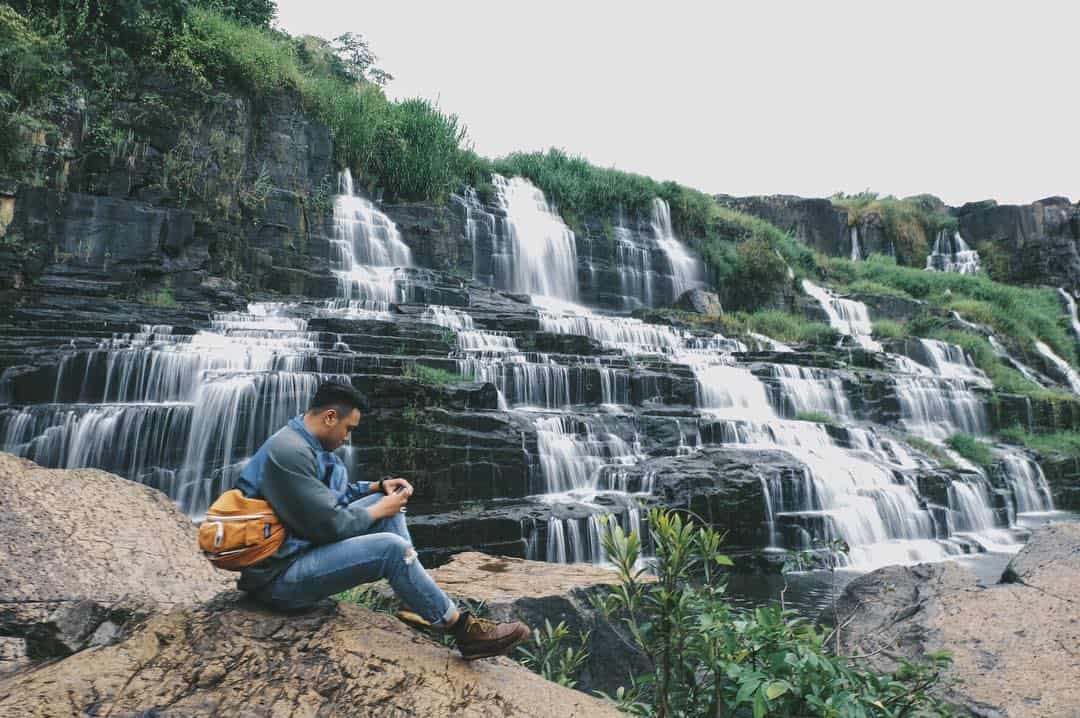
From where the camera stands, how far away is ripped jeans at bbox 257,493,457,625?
8.58 ft

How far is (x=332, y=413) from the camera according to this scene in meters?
2.80

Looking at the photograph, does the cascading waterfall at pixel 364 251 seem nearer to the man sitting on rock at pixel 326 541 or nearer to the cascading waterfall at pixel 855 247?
the man sitting on rock at pixel 326 541

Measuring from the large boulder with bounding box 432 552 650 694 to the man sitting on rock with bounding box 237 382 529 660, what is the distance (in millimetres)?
1403

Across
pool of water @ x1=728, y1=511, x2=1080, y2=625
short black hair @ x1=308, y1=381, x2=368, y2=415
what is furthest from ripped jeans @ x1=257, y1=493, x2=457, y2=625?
pool of water @ x1=728, y1=511, x2=1080, y2=625

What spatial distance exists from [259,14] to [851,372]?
788 inches

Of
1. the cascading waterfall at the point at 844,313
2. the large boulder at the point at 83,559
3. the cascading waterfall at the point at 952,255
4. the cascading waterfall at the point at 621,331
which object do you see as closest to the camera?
the large boulder at the point at 83,559

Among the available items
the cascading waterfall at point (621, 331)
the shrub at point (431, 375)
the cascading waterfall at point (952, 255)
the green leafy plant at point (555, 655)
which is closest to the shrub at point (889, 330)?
the cascading waterfall at point (621, 331)

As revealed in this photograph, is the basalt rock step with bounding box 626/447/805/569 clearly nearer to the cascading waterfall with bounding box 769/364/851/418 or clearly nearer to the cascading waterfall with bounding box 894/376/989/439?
the cascading waterfall with bounding box 769/364/851/418

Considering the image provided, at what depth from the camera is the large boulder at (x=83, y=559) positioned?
9.30 feet

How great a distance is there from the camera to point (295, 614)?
2688 millimetres

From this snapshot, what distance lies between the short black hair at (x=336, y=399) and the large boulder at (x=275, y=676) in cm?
91

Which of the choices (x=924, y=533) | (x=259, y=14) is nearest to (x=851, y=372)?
(x=924, y=533)

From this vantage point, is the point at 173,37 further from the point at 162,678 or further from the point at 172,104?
the point at 162,678

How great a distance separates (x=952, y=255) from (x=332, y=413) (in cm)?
3462
